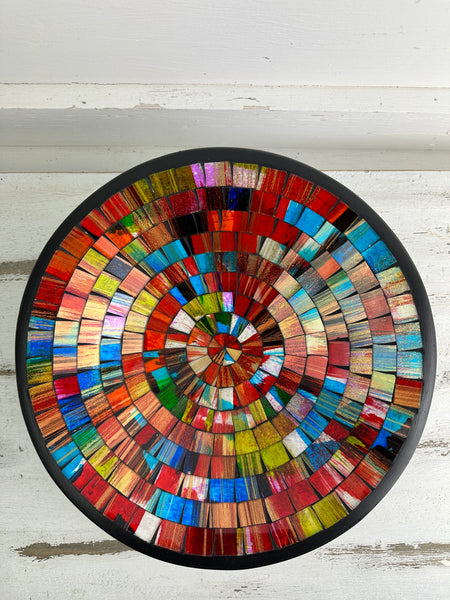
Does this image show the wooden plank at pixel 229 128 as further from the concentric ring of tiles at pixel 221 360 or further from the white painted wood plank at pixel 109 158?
the concentric ring of tiles at pixel 221 360

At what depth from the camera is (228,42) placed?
68 centimetres

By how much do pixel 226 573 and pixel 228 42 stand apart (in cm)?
93

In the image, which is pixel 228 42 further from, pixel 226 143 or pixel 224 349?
pixel 224 349

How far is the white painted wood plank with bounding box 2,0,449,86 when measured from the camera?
2.06ft

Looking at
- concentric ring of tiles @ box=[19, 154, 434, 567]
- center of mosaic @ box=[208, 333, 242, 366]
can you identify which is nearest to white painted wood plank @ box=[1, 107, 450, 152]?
concentric ring of tiles @ box=[19, 154, 434, 567]

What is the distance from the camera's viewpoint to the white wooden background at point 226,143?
0.72m

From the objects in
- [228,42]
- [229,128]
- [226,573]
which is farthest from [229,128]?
[226,573]

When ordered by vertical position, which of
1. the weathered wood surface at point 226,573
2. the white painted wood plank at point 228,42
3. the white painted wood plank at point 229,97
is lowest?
the weathered wood surface at point 226,573

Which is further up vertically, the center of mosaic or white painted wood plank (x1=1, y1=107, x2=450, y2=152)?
white painted wood plank (x1=1, y1=107, x2=450, y2=152)

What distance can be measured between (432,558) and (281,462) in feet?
1.33

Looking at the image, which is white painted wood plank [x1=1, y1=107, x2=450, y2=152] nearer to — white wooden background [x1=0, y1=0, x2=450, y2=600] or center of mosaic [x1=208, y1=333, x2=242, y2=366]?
white wooden background [x1=0, y1=0, x2=450, y2=600]

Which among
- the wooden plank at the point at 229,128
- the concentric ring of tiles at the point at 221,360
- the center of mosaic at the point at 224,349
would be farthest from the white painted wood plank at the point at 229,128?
the center of mosaic at the point at 224,349

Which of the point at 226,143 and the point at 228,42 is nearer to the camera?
the point at 228,42

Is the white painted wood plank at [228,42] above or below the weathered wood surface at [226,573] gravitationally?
above
